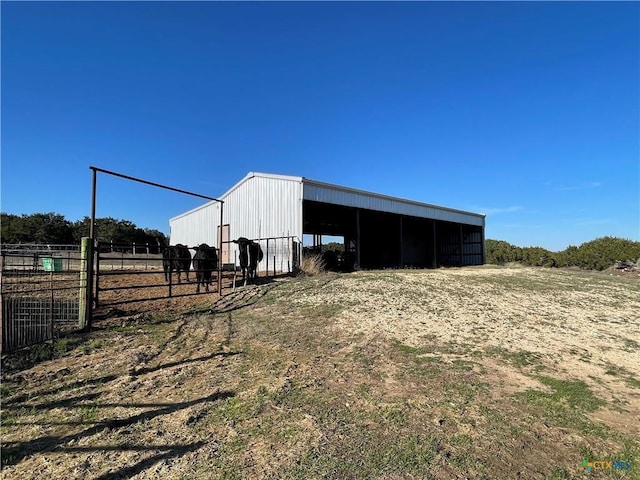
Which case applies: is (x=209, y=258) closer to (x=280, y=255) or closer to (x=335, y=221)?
(x=280, y=255)

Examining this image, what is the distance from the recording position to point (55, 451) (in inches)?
128

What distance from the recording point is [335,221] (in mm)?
28875

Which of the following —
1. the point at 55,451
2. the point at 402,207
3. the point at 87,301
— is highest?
the point at 402,207

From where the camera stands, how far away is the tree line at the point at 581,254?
29.7m

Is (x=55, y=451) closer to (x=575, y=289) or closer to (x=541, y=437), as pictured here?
(x=541, y=437)

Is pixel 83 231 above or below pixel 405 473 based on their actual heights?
above

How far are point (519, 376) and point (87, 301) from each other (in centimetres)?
721

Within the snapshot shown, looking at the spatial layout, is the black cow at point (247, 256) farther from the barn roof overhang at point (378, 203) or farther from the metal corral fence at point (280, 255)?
the barn roof overhang at point (378, 203)

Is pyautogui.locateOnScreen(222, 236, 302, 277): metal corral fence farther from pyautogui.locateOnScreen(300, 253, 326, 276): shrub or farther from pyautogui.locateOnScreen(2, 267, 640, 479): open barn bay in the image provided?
pyautogui.locateOnScreen(2, 267, 640, 479): open barn bay

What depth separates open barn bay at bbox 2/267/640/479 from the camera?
3066mm

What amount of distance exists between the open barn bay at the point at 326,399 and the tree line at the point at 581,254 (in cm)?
2729

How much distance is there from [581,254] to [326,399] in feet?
117

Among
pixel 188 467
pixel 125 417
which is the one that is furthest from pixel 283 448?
pixel 125 417

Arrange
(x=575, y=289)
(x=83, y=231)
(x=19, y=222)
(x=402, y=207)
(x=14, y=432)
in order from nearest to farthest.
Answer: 1. (x=14, y=432)
2. (x=575, y=289)
3. (x=402, y=207)
4. (x=19, y=222)
5. (x=83, y=231)
